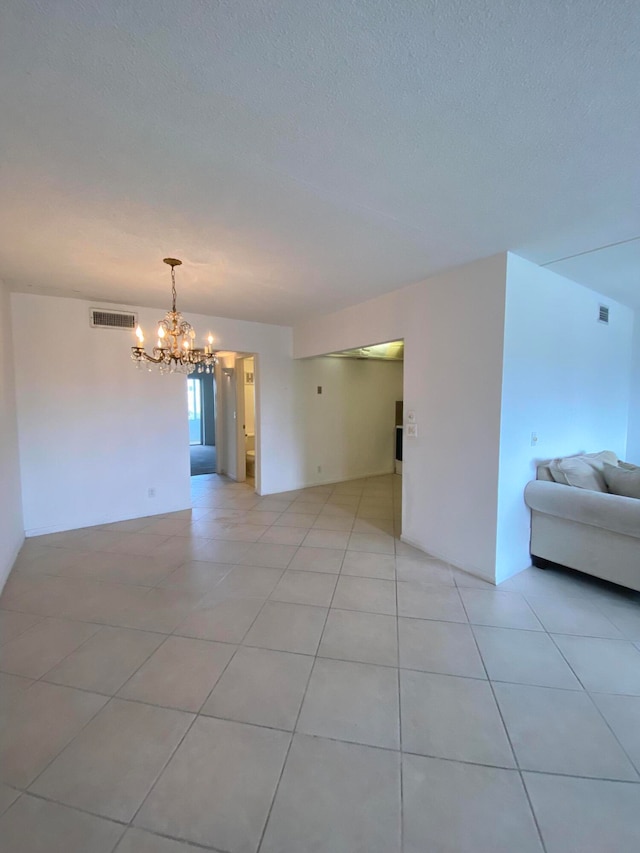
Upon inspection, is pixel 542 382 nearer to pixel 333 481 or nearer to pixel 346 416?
pixel 346 416

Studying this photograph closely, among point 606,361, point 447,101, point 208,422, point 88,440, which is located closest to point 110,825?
point 447,101

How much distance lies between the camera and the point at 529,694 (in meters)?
1.74

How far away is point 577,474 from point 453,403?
1120mm

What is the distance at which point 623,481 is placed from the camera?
292cm

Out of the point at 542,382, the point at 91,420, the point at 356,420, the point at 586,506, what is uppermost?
the point at 542,382

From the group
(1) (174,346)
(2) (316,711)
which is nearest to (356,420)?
(1) (174,346)

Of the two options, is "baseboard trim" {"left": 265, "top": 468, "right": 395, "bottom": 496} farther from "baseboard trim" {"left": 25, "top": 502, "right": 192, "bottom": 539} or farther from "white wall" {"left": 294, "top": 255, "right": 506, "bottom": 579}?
"white wall" {"left": 294, "top": 255, "right": 506, "bottom": 579}

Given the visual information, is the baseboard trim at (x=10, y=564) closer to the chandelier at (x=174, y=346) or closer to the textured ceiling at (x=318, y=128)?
the chandelier at (x=174, y=346)

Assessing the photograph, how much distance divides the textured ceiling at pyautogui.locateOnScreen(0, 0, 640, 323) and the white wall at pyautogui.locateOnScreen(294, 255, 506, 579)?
0.42 m

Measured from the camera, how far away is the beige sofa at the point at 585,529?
8.21 feet

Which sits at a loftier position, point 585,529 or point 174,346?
point 174,346

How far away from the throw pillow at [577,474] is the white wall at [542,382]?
6.4 inches

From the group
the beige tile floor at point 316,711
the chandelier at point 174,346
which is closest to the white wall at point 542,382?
the beige tile floor at point 316,711

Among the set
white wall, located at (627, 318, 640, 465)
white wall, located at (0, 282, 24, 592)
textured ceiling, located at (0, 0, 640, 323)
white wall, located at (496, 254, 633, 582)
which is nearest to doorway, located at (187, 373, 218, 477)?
white wall, located at (0, 282, 24, 592)
